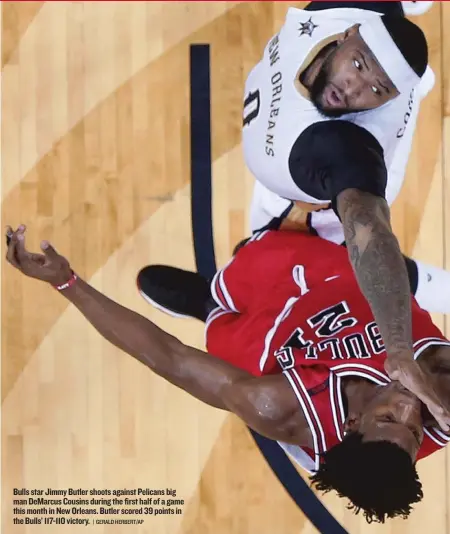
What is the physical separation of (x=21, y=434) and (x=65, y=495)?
0.60 feet

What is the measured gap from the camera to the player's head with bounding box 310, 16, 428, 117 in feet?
3.39

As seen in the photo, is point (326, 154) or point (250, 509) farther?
point (250, 509)

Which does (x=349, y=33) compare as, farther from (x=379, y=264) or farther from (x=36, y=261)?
(x=36, y=261)

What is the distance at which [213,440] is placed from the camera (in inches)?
60.6

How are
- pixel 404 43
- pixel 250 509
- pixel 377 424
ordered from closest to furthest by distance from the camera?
pixel 377 424 → pixel 404 43 → pixel 250 509

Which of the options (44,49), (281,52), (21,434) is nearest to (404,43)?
(281,52)

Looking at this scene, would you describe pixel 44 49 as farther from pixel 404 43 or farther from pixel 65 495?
pixel 65 495

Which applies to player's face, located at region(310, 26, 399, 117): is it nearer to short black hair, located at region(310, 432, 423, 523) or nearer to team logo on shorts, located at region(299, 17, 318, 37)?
team logo on shorts, located at region(299, 17, 318, 37)

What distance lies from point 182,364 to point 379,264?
1.28 feet

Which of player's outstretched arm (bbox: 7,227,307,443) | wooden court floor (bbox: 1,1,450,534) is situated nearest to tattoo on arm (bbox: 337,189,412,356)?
player's outstretched arm (bbox: 7,227,307,443)

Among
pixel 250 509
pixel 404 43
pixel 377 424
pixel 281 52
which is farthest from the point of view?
pixel 250 509

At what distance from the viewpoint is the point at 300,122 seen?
3.47 feet

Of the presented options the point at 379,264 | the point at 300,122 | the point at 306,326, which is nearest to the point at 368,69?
the point at 300,122

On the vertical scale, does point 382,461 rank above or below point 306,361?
below
